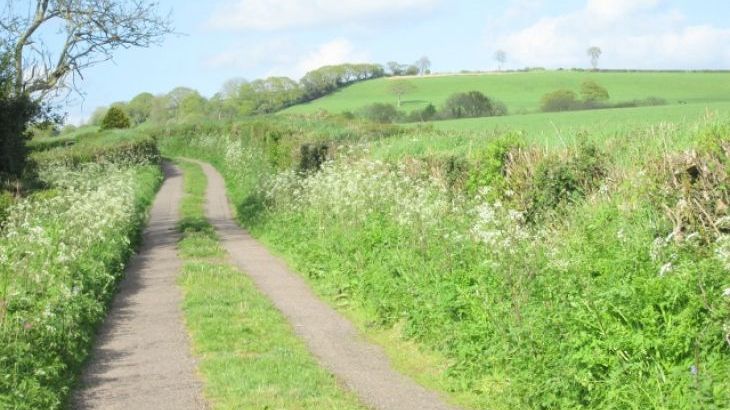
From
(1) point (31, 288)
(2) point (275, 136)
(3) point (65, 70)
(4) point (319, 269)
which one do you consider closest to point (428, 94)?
(2) point (275, 136)

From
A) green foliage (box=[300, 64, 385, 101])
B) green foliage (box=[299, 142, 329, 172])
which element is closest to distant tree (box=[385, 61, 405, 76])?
green foliage (box=[300, 64, 385, 101])

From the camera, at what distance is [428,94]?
275 feet

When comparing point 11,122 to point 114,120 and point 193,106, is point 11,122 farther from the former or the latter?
point 193,106

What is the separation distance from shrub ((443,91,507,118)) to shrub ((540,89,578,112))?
3.07m


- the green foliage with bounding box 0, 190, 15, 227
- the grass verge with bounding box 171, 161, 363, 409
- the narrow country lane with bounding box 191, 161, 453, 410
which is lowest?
the narrow country lane with bounding box 191, 161, 453, 410

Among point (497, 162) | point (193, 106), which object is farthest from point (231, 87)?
point (497, 162)

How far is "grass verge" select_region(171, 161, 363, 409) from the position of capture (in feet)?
27.5

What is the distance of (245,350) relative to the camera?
10.3 metres

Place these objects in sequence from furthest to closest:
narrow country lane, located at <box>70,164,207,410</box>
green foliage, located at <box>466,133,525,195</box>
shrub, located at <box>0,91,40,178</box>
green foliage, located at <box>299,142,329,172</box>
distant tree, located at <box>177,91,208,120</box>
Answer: distant tree, located at <box>177,91,208,120</box>
green foliage, located at <box>299,142,329,172</box>
shrub, located at <box>0,91,40,178</box>
green foliage, located at <box>466,133,525,195</box>
narrow country lane, located at <box>70,164,207,410</box>

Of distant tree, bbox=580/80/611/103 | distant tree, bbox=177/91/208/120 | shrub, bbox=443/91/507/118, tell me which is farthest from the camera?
distant tree, bbox=177/91/208/120

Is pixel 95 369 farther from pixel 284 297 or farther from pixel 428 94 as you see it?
pixel 428 94

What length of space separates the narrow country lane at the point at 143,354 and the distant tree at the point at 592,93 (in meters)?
50.5

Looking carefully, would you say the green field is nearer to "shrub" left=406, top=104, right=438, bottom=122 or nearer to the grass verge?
"shrub" left=406, top=104, right=438, bottom=122

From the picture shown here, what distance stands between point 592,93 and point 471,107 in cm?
1028
